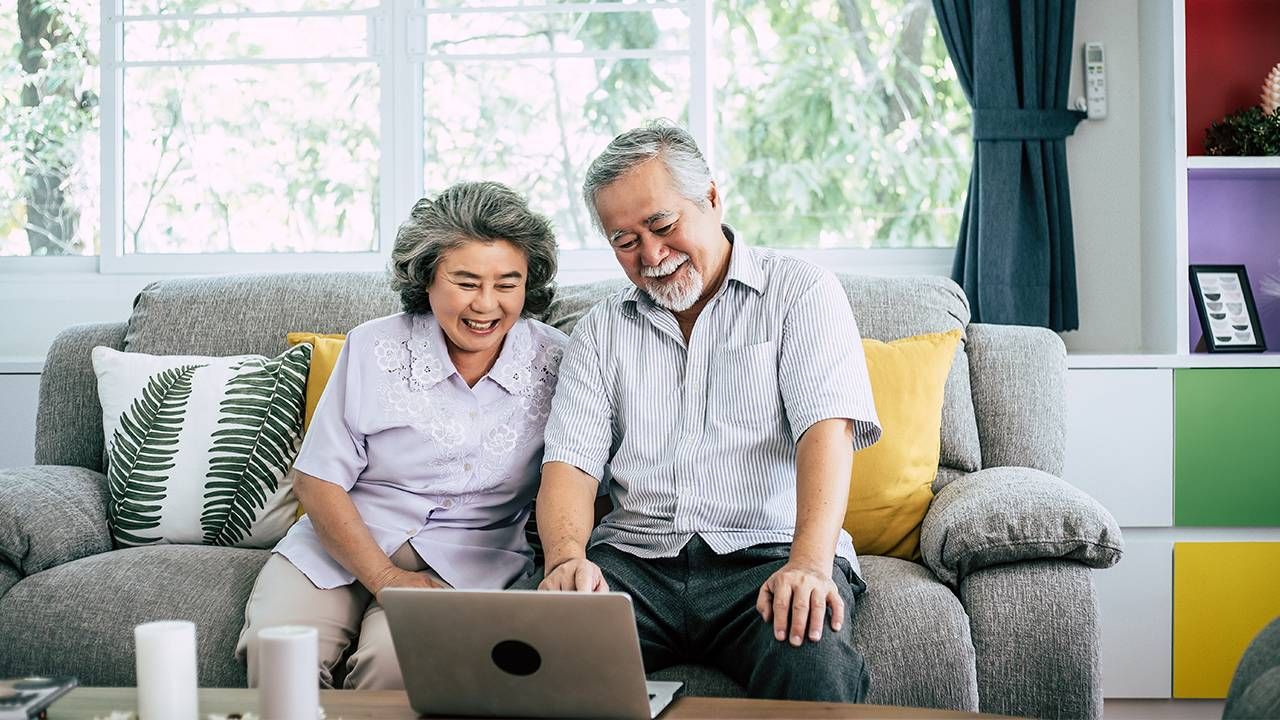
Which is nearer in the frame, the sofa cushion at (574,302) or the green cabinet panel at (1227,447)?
the sofa cushion at (574,302)

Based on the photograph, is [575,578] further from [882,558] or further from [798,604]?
[882,558]

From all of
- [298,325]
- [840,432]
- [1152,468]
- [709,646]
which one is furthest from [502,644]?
[1152,468]

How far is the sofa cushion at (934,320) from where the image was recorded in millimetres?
2285

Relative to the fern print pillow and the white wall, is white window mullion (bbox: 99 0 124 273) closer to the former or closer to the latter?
the fern print pillow

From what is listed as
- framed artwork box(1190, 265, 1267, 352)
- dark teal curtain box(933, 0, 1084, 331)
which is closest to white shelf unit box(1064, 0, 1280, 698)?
framed artwork box(1190, 265, 1267, 352)

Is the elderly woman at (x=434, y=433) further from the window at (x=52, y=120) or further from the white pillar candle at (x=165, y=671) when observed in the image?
the window at (x=52, y=120)

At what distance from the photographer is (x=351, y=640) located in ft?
6.24

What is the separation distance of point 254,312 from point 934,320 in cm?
139

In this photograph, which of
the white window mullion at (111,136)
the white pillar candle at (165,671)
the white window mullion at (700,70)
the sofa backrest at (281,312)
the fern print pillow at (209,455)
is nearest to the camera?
the white pillar candle at (165,671)

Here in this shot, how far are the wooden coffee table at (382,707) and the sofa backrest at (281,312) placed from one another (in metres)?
1.12

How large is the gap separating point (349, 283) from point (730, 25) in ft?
4.77

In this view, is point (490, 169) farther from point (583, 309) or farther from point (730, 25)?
point (583, 309)

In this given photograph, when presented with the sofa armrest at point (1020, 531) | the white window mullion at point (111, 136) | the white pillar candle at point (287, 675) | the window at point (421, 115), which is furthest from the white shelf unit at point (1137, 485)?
Answer: the white window mullion at point (111, 136)

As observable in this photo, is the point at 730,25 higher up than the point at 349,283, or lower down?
higher up
